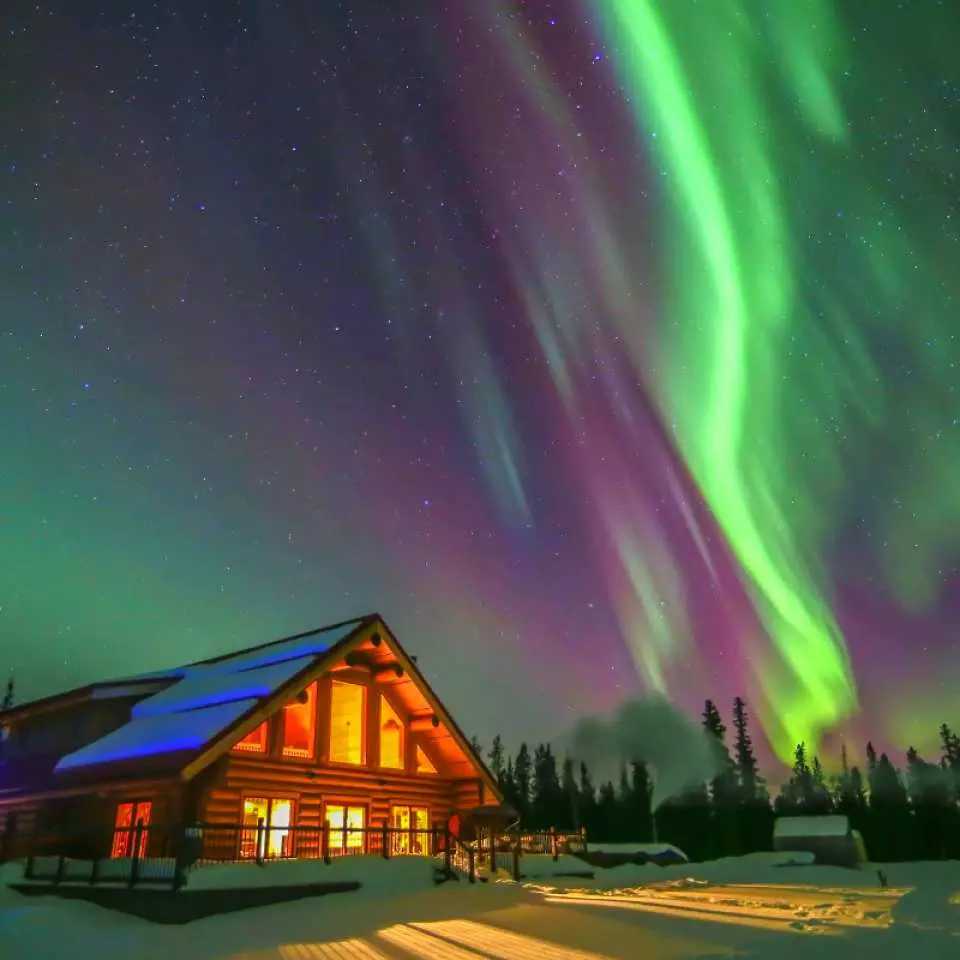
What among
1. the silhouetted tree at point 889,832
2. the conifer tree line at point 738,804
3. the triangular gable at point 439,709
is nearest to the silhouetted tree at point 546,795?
the conifer tree line at point 738,804

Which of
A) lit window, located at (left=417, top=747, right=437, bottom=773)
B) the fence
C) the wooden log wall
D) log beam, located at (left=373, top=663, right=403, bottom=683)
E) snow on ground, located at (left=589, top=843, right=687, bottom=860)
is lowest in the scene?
snow on ground, located at (left=589, top=843, right=687, bottom=860)

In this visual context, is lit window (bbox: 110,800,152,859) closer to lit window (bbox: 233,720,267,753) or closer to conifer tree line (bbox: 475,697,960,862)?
lit window (bbox: 233,720,267,753)

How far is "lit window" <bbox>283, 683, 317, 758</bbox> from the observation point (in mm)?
23819

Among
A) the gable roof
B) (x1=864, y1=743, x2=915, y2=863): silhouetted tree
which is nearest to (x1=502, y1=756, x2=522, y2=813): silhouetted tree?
(x1=864, y1=743, x2=915, y2=863): silhouetted tree

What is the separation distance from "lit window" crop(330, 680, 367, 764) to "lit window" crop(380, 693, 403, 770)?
0.95 m

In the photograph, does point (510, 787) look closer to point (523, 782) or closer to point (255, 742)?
point (523, 782)

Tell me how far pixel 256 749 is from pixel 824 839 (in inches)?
1711

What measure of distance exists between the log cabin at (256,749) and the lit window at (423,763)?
9 cm

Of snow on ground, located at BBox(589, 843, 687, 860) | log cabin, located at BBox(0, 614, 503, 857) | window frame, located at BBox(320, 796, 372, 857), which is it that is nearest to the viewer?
log cabin, located at BBox(0, 614, 503, 857)

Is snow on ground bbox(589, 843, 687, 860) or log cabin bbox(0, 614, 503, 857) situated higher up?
log cabin bbox(0, 614, 503, 857)

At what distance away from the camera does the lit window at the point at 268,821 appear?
70.7 feet

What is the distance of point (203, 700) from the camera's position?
24438mm

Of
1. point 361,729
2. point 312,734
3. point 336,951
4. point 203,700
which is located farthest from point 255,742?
point 336,951

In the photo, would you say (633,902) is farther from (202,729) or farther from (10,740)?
(10,740)
